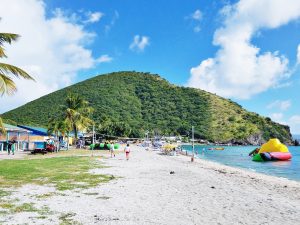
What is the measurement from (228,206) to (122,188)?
508cm

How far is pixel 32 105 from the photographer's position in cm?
14125

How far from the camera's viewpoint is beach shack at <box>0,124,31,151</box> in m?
44.4

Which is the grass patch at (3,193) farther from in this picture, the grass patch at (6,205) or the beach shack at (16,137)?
the beach shack at (16,137)

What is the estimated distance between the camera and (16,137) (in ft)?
155

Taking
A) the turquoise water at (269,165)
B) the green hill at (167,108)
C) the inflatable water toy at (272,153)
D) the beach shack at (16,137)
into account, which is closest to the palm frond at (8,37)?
the turquoise water at (269,165)

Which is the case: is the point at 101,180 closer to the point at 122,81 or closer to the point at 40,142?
the point at 40,142

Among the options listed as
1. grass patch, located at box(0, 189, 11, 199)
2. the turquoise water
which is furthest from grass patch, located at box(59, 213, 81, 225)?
the turquoise water

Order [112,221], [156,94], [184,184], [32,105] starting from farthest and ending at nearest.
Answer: [156,94] → [32,105] → [184,184] → [112,221]

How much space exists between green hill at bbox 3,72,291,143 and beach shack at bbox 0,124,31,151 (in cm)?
8745

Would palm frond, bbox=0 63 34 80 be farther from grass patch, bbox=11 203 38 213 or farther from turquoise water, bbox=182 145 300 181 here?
turquoise water, bbox=182 145 300 181

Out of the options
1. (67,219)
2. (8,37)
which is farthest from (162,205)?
(8,37)

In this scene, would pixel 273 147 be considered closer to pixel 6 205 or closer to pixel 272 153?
pixel 272 153

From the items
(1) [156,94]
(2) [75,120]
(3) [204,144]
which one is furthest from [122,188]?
(1) [156,94]

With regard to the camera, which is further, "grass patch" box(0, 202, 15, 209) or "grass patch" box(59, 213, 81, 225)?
"grass patch" box(0, 202, 15, 209)
